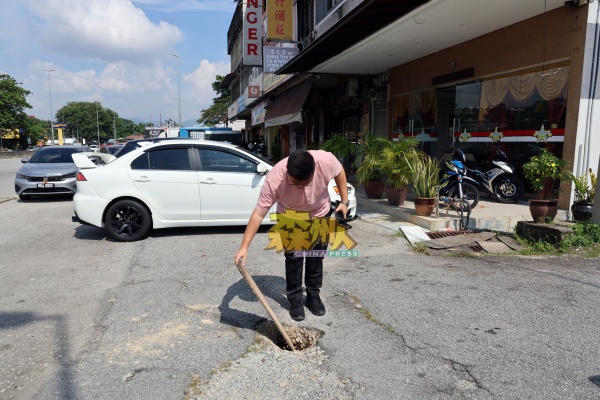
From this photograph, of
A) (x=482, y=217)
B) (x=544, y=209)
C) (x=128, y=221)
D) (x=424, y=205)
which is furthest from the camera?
(x=424, y=205)

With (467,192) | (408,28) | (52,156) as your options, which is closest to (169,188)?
(467,192)

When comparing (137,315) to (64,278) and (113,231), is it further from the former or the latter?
(113,231)

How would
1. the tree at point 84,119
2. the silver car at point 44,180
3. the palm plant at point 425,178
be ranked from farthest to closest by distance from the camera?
the tree at point 84,119 → the silver car at point 44,180 → the palm plant at point 425,178

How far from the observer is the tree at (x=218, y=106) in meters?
58.4

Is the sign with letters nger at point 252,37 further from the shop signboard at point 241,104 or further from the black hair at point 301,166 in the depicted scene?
the black hair at point 301,166

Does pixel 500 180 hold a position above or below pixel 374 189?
above

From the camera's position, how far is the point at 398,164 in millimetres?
8008

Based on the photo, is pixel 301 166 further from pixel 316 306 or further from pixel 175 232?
pixel 175 232

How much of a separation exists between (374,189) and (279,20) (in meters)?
10.0

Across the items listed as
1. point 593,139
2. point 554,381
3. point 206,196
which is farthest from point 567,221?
point 206,196

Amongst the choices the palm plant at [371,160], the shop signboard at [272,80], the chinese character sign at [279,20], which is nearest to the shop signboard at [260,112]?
the shop signboard at [272,80]

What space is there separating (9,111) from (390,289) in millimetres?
63642

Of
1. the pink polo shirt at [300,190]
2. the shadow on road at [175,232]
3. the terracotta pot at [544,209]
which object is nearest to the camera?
the pink polo shirt at [300,190]

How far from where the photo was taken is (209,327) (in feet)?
11.7
